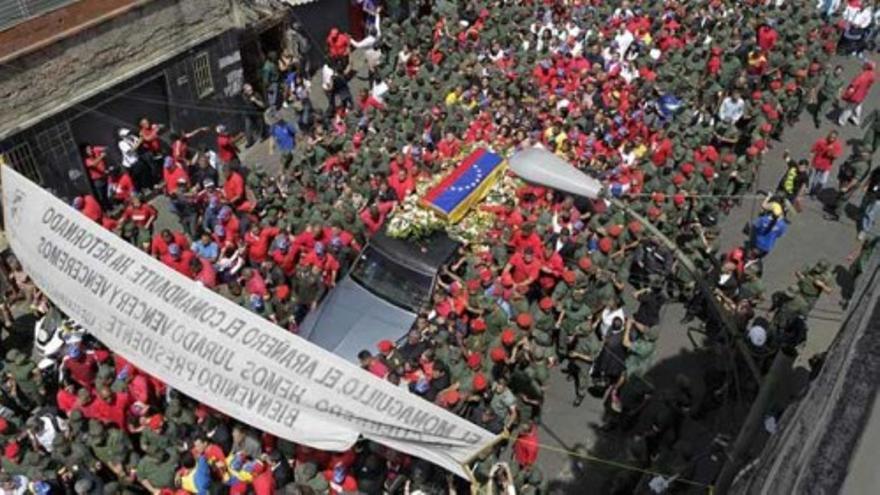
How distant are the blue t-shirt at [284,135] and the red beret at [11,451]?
884cm

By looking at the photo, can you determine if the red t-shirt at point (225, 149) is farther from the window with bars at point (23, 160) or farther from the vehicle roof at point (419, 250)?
the vehicle roof at point (419, 250)

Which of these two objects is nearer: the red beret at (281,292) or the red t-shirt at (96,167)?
the red beret at (281,292)

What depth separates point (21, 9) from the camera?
13438mm

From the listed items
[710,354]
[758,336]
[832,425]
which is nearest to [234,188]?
[710,354]

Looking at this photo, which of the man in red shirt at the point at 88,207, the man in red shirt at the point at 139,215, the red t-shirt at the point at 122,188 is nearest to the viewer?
the man in red shirt at the point at 88,207

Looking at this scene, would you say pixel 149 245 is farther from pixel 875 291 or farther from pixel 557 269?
pixel 875 291

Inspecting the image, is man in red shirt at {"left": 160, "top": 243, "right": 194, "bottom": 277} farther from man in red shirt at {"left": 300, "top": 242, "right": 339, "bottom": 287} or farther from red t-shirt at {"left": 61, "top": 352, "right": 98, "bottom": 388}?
red t-shirt at {"left": 61, "top": 352, "right": 98, "bottom": 388}

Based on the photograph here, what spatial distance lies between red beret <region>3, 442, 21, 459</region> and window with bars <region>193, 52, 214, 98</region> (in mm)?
9337

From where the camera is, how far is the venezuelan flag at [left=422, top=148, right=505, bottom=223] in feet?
42.6

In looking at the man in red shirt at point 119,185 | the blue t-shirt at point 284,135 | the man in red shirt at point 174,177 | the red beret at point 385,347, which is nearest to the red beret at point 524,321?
the red beret at point 385,347

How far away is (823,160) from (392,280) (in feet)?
27.0

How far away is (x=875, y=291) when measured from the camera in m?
3.81

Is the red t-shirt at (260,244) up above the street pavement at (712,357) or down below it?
above

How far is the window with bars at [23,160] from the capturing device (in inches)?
541
